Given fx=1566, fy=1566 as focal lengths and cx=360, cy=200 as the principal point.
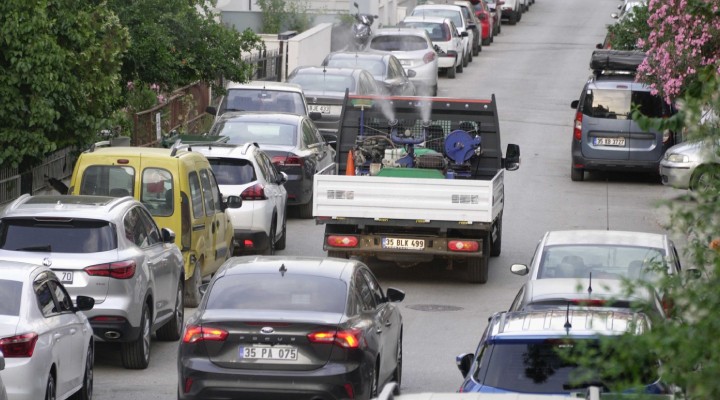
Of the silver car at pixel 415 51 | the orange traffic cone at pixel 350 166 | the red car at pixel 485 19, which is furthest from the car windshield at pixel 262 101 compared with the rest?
the red car at pixel 485 19

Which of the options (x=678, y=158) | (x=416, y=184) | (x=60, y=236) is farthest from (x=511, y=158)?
(x=60, y=236)

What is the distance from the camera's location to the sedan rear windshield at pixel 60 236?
44.7 feet

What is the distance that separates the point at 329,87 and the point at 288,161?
807cm

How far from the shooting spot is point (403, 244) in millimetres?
18672

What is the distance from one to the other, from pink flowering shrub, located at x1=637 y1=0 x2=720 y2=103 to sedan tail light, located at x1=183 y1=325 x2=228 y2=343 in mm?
10429

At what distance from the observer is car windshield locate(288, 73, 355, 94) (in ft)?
101

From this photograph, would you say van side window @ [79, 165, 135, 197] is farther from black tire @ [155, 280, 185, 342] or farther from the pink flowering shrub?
the pink flowering shrub

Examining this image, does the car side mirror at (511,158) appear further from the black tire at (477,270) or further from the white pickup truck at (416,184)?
the black tire at (477,270)

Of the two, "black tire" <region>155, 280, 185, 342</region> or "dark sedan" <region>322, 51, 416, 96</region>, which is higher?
"dark sedan" <region>322, 51, 416, 96</region>

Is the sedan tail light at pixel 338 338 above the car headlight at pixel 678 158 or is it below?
above

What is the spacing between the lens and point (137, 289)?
1387 centimetres

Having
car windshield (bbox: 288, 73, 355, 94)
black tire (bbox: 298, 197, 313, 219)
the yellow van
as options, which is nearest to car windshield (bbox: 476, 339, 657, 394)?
the yellow van

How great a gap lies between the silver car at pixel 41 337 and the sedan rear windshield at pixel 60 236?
4.62 feet

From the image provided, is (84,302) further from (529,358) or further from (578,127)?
(578,127)
